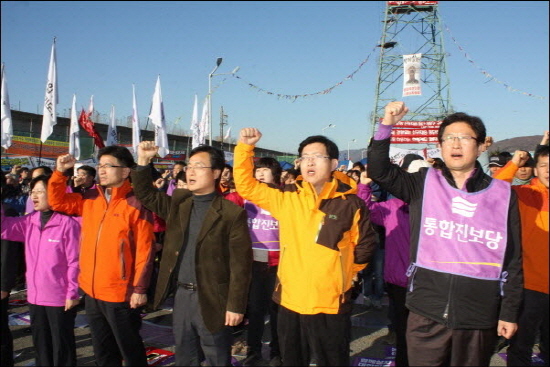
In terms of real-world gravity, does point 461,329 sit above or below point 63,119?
below

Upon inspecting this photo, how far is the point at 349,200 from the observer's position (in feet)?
10.1

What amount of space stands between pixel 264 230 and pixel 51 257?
2.01 metres

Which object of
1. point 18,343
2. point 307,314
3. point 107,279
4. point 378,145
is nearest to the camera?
point 378,145

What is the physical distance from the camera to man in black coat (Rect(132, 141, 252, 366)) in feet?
10.0

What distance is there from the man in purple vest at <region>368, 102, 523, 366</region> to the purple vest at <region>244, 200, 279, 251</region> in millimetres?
1995

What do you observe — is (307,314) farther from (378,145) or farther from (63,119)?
(63,119)

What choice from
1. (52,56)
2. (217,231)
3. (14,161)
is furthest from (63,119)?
(217,231)

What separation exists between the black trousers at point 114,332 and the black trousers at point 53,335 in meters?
0.32

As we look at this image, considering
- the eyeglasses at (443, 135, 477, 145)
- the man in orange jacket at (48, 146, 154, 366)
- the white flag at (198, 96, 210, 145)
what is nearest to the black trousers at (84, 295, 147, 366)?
the man in orange jacket at (48, 146, 154, 366)

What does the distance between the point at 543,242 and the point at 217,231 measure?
2346mm

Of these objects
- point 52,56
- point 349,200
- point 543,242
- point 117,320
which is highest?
point 52,56

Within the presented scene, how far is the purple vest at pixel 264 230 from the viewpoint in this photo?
4.51 m

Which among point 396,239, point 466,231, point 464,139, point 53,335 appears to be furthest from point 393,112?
point 53,335

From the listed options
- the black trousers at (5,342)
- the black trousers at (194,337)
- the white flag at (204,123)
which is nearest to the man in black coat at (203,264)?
the black trousers at (194,337)
